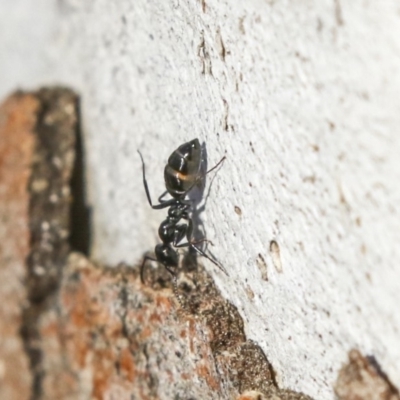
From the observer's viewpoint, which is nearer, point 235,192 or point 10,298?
point 235,192

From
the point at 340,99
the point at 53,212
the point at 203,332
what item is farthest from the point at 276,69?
the point at 53,212

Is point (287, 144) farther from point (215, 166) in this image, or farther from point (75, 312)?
point (75, 312)

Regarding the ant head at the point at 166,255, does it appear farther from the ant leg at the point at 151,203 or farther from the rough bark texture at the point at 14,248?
the rough bark texture at the point at 14,248

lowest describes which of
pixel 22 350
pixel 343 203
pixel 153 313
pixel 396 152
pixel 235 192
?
pixel 22 350

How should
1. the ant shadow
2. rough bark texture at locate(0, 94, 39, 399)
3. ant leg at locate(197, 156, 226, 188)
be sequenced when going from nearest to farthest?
ant leg at locate(197, 156, 226, 188) → the ant shadow → rough bark texture at locate(0, 94, 39, 399)

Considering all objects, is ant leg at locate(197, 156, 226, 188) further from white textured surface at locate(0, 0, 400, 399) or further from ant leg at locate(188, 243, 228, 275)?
ant leg at locate(188, 243, 228, 275)

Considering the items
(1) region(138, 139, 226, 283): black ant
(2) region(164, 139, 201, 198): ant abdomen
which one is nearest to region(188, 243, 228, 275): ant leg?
(1) region(138, 139, 226, 283): black ant

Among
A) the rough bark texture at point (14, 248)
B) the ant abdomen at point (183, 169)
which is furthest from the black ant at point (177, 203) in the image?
the rough bark texture at point (14, 248)

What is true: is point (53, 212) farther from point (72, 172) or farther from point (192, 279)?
point (192, 279)
